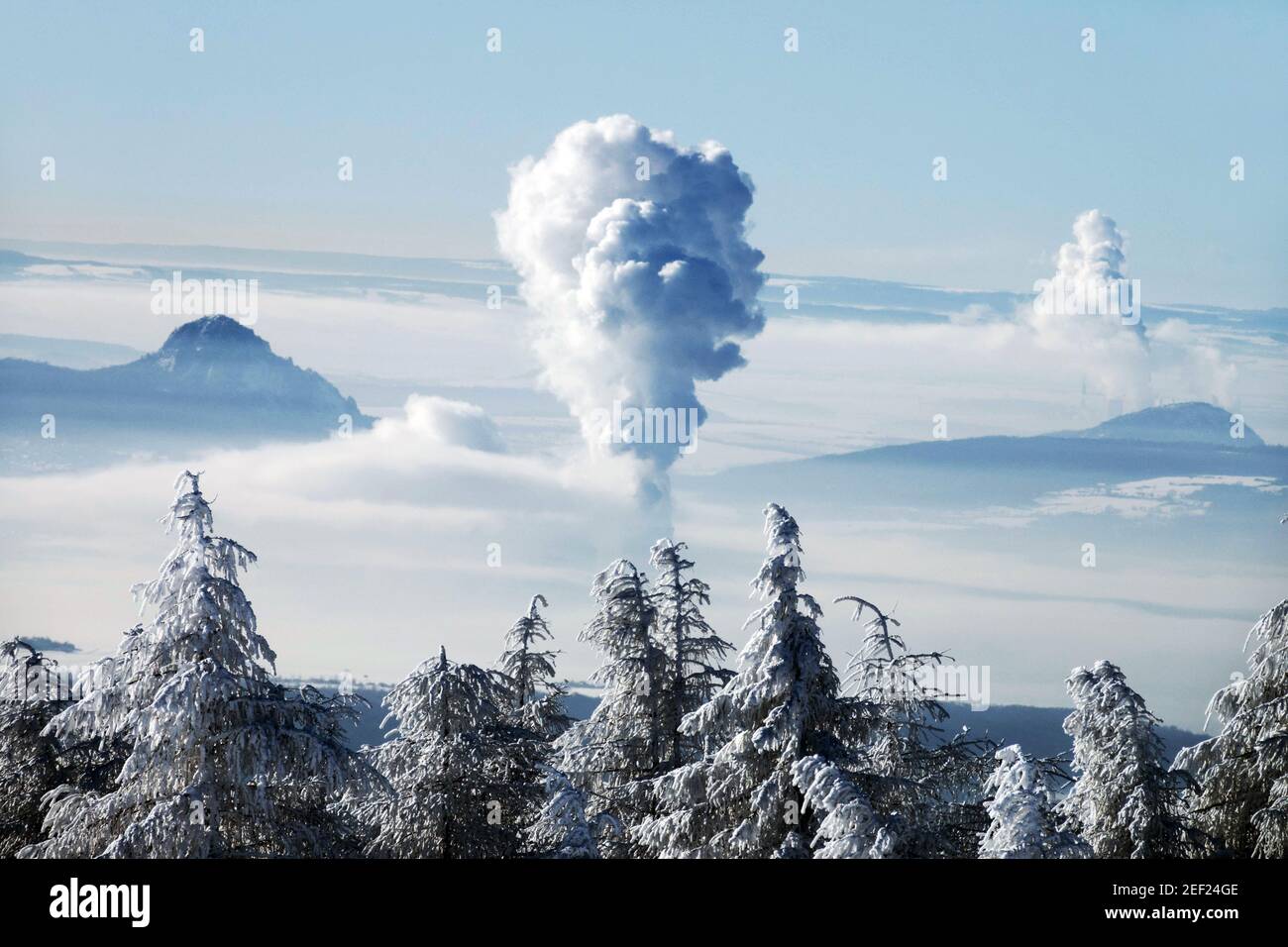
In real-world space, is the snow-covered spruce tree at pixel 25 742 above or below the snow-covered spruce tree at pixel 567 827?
above

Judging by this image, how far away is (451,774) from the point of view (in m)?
21.0

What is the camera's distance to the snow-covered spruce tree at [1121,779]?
2252cm

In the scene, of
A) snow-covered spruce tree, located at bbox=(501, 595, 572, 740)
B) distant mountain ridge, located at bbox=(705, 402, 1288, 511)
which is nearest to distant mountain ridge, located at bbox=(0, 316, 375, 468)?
distant mountain ridge, located at bbox=(705, 402, 1288, 511)

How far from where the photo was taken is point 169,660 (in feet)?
56.1

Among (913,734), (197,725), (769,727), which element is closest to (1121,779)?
(913,734)

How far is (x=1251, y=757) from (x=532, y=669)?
13331mm

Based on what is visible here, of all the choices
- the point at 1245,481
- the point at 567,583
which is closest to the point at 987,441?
the point at 1245,481

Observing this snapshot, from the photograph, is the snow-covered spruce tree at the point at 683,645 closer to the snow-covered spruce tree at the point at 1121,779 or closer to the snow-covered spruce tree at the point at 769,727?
the snow-covered spruce tree at the point at 769,727

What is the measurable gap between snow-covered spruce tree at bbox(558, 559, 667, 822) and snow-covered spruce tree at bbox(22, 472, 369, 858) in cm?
767

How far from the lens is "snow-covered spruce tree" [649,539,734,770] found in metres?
24.2

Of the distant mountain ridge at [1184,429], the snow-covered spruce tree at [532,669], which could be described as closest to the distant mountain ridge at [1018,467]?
the distant mountain ridge at [1184,429]

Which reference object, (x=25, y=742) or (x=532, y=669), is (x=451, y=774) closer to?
(x=532, y=669)

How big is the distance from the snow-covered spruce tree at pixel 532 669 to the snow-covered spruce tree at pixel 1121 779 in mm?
10033

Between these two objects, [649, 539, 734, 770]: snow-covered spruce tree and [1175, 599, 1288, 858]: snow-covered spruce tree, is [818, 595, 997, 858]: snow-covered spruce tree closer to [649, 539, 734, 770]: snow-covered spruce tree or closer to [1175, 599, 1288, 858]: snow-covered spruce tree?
[649, 539, 734, 770]: snow-covered spruce tree
